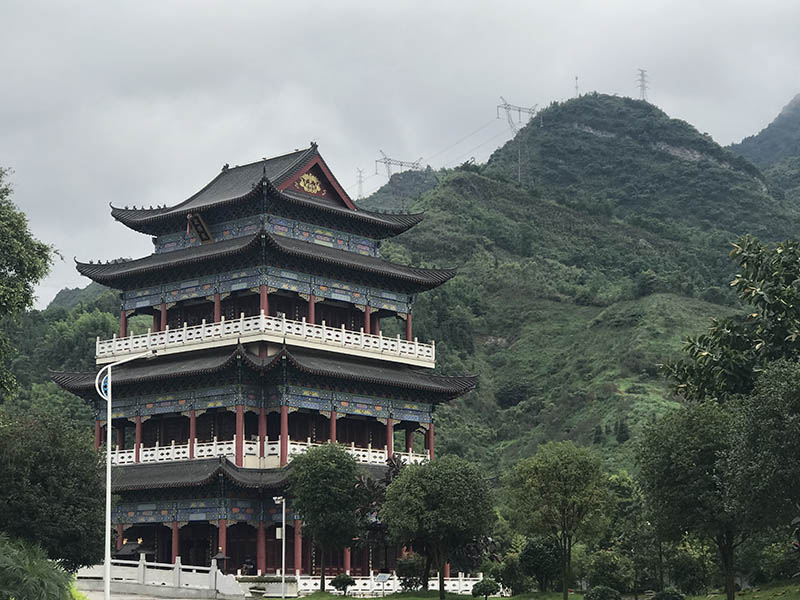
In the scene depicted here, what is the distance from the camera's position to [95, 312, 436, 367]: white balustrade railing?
68.2 metres

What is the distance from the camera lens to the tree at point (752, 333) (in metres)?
58.9

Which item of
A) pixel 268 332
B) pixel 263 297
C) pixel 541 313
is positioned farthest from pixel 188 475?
pixel 541 313

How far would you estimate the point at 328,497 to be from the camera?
59.1m

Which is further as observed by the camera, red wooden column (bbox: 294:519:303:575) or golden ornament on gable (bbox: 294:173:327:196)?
golden ornament on gable (bbox: 294:173:327:196)

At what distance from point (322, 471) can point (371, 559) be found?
10731mm

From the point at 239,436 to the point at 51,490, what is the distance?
56.3ft

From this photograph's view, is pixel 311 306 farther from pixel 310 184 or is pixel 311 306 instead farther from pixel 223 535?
pixel 223 535

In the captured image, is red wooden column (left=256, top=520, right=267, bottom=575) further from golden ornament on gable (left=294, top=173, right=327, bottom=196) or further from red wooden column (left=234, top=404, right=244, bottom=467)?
golden ornament on gable (left=294, top=173, right=327, bottom=196)

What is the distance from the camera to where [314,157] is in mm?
75250

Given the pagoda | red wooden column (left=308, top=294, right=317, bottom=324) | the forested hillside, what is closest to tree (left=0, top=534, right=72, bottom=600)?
the pagoda

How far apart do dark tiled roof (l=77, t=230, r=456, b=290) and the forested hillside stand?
150 feet

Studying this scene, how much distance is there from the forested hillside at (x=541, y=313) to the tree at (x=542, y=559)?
5490cm

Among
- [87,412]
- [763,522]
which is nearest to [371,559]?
[763,522]

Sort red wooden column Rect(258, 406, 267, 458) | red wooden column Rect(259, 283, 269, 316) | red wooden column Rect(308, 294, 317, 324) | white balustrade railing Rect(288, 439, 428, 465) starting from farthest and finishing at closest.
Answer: red wooden column Rect(308, 294, 317, 324), red wooden column Rect(259, 283, 269, 316), white balustrade railing Rect(288, 439, 428, 465), red wooden column Rect(258, 406, 267, 458)
